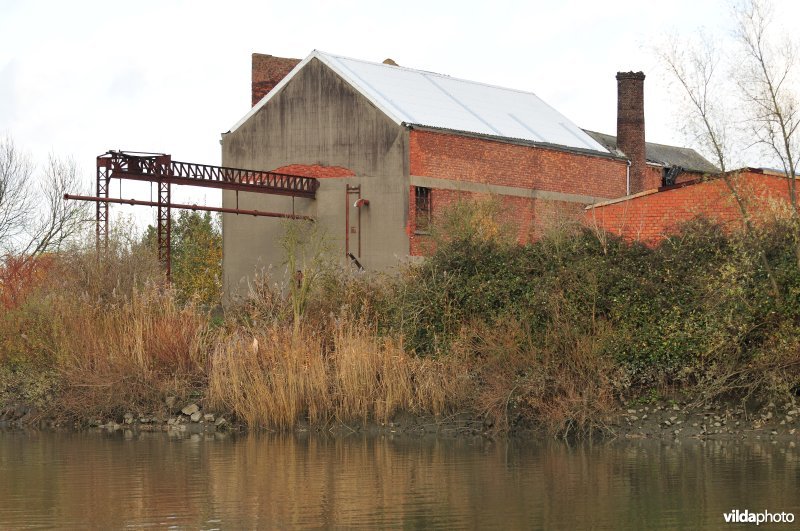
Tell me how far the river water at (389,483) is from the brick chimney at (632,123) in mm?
31704

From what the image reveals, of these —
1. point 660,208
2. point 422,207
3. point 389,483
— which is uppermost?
point 422,207

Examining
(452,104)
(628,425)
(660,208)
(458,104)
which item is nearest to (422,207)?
(452,104)

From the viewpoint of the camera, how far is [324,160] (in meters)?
42.8

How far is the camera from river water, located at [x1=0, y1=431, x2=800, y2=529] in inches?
516

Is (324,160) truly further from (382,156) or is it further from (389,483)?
(389,483)

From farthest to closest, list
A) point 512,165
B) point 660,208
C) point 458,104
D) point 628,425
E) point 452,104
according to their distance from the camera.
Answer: point 458,104 → point 452,104 → point 512,165 → point 660,208 → point 628,425

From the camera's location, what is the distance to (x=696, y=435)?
2092 centimetres

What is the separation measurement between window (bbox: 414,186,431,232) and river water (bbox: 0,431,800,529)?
19.9 m

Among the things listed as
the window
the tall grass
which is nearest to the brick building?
the window

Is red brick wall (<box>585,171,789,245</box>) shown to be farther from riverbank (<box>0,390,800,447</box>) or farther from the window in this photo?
riverbank (<box>0,390,800,447</box>)

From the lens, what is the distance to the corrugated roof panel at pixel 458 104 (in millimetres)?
42125

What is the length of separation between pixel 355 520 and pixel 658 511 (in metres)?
3.20

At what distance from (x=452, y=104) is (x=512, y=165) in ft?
10.2

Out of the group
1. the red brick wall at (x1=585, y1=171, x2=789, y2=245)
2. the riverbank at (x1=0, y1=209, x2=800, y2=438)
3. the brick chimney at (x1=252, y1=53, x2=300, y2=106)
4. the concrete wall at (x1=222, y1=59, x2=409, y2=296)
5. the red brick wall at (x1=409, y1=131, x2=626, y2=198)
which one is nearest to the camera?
the riverbank at (x1=0, y1=209, x2=800, y2=438)
